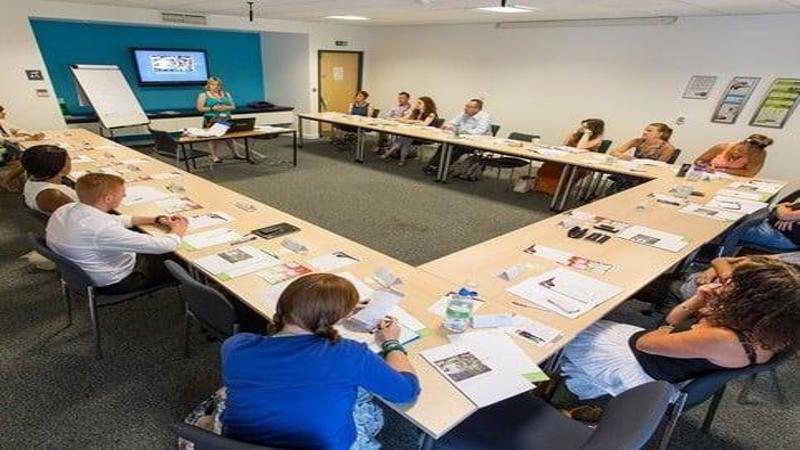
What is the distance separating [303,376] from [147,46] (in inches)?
340

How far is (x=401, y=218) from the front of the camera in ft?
15.1

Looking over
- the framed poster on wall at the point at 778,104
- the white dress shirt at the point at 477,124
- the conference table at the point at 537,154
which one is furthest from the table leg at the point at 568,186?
the framed poster on wall at the point at 778,104

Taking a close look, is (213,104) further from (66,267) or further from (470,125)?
(66,267)

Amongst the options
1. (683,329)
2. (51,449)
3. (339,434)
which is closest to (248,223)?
(51,449)

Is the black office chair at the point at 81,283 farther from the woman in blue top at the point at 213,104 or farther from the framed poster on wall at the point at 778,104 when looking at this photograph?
the framed poster on wall at the point at 778,104

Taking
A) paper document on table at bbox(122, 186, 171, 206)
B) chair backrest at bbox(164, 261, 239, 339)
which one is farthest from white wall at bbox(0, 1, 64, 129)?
chair backrest at bbox(164, 261, 239, 339)

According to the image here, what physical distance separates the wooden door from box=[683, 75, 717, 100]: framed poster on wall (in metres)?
6.59

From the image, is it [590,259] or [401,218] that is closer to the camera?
[590,259]

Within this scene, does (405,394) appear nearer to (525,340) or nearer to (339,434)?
(339,434)

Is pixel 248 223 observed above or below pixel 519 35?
below

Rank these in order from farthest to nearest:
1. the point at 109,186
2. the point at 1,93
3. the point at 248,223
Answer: the point at 1,93, the point at 248,223, the point at 109,186

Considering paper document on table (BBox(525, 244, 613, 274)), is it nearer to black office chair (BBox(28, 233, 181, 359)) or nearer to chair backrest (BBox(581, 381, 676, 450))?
chair backrest (BBox(581, 381, 676, 450))

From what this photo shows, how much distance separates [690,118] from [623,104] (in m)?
0.92

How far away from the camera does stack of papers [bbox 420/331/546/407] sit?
1.30 metres
